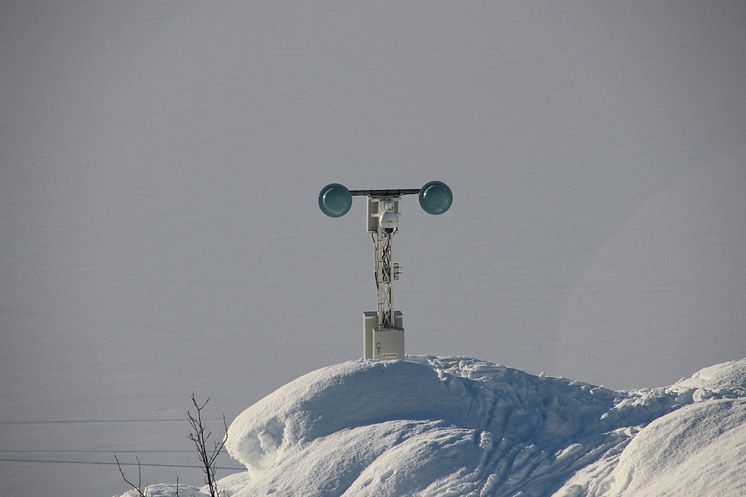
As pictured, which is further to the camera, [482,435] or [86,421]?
[86,421]

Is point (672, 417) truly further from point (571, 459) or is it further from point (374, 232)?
point (374, 232)

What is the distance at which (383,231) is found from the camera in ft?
53.5

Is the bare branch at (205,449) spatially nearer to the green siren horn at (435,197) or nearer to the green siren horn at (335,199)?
the green siren horn at (335,199)

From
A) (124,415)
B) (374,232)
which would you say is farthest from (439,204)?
(124,415)

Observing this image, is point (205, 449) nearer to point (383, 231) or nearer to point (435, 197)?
point (383, 231)

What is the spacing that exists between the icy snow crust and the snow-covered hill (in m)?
0.02

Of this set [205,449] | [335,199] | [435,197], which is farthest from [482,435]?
[335,199]

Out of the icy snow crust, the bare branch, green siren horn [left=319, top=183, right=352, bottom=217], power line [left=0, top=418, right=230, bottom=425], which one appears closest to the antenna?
green siren horn [left=319, top=183, right=352, bottom=217]

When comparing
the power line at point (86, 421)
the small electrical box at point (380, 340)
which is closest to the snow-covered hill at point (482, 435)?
the small electrical box at point (380, 340)

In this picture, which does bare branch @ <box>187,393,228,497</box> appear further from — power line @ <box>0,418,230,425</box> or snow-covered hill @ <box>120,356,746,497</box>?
power line @ <box>0,418,230,425</box>

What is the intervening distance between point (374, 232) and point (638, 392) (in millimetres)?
4657

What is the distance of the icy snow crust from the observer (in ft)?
42.7

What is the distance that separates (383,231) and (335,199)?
889 millimetres

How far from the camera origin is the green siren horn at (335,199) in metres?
16.2
